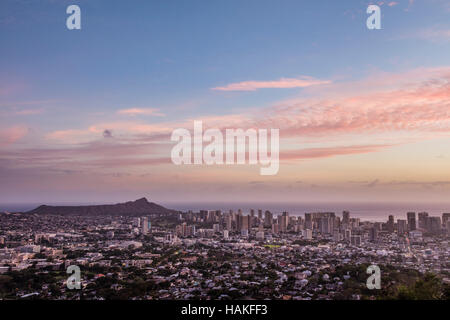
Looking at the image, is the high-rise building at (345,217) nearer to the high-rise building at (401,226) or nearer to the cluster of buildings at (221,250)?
the cluster of buildings at (221,250)

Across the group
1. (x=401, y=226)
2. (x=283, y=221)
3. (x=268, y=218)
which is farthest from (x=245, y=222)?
(x=401, y=226)

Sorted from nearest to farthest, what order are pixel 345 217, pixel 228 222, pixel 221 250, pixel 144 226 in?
1. pixel 221 250
2. pixel 345 217
3. pixel 144 226
4. pixel 228 222

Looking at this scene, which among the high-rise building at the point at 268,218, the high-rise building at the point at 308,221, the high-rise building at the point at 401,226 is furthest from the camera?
the high-rise building at the point at 268,218

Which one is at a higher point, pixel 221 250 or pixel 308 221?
pixel 308 221

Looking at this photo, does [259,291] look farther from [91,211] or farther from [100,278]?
[91,211]

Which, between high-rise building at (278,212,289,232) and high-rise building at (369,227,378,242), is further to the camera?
high-rise building at (278,212,289,232)

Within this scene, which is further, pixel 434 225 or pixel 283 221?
pixel 283 221

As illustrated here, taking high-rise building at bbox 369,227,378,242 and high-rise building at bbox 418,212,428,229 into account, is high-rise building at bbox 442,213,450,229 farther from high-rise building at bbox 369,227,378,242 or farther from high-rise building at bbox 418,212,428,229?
high-rise building at bbox 369,227,378,242

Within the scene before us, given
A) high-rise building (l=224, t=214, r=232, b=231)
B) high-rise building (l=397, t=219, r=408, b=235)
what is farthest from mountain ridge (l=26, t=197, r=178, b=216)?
high-rise building (l=397, t=219, r=408, b=235)

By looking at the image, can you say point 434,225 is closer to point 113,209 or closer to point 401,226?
point 401,226

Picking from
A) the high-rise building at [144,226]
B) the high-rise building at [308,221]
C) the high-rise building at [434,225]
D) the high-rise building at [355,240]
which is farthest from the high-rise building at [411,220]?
the high-rise building at [144,226]
